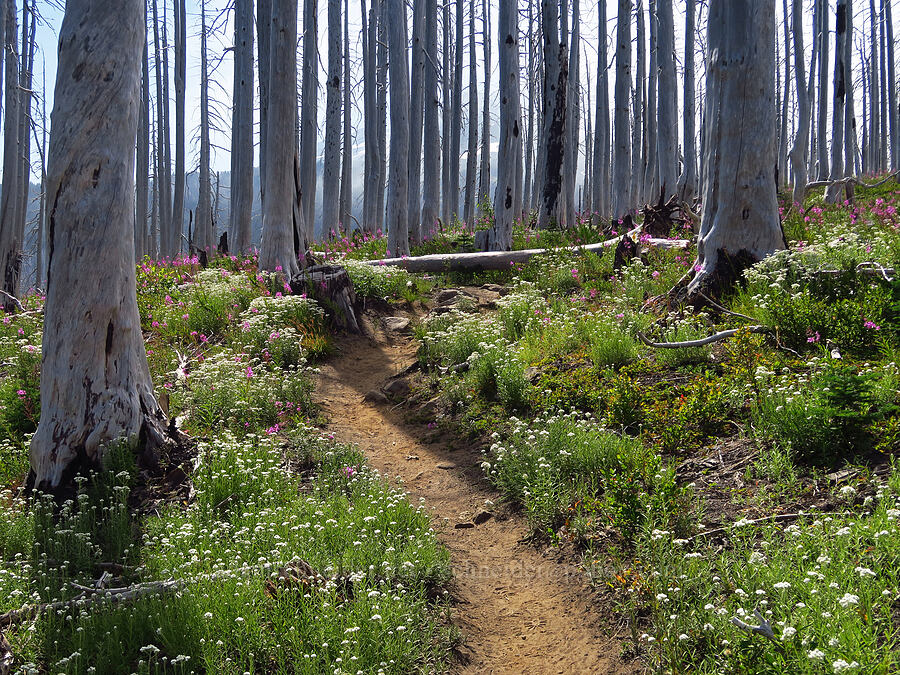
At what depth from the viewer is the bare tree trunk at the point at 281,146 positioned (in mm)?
9398

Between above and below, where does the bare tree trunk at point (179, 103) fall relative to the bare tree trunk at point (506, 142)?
above

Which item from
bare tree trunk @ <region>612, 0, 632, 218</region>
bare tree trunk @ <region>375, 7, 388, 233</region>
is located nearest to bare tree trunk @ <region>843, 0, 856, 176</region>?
bare tree trunk @ <region>612, 0, 632, 218</region>

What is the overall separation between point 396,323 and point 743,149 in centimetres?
511

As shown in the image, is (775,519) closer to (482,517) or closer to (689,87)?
(482,517)

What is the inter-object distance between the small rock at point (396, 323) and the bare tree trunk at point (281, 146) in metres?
1.71

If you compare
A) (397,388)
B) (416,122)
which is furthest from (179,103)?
(397,388)

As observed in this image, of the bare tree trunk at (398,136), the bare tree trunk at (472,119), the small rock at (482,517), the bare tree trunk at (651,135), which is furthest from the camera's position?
the bare tree trunk at (472,119)

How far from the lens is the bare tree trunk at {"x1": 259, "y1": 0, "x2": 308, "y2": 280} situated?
30.8 ft

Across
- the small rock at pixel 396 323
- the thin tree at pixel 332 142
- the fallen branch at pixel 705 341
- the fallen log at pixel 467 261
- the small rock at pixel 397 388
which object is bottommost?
the small rock at pixel 397 388

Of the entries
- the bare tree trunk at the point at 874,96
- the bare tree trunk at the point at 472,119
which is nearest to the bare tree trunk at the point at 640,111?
the bare tree trunk at the point at 472,119

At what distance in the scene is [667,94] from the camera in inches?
579

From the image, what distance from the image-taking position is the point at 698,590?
2832 millimetres

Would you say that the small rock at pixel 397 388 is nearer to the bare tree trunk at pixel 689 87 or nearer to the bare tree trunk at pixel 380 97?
the bare tree trunk at pixel 689 87

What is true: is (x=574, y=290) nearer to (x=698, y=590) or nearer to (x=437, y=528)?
(x=437, y=528)
